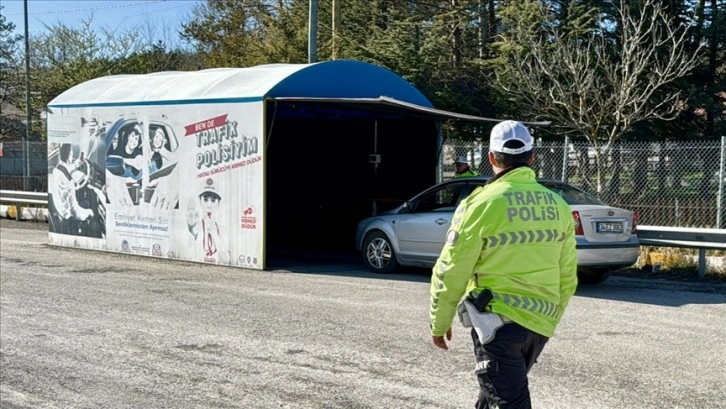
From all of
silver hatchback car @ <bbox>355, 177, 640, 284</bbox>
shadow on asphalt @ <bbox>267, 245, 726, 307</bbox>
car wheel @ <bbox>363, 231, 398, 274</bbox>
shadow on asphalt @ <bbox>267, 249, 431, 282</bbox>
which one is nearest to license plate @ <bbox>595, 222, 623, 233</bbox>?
silver hatchback car @ <bbox>355, 177, 640, 284</bbox>

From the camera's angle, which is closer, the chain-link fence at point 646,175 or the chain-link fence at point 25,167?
the chain-link fence at point 646,175

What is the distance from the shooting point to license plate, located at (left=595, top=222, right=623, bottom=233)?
10.9 metres

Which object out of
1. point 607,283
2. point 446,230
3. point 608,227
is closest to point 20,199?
point 446,230

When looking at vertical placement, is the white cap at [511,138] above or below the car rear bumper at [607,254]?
above

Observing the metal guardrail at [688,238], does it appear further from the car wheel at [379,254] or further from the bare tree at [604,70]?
the bare tree at [604,70]

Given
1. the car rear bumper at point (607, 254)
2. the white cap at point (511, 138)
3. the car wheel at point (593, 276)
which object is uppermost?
the white cap at point (511, 138)

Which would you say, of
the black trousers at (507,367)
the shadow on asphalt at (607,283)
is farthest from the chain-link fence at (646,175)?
the black trousers at (507,367)

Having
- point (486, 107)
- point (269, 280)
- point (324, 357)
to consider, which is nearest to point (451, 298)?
point (324, 357)

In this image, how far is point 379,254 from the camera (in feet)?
43.4

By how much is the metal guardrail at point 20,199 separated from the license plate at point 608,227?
15.4m

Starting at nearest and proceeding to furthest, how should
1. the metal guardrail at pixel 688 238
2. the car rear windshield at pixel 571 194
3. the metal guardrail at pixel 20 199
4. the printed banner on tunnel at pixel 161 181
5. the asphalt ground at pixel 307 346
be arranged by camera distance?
the asphalt ground at pixel 307 346
the car rear windshield at pixel 571 194
the metal guardrail at pixel 688 238
the printed banner on tunnel at pixel 161 181
the metal guardrail at pixel 20 199

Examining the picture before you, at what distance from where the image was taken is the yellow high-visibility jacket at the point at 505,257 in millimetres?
3822

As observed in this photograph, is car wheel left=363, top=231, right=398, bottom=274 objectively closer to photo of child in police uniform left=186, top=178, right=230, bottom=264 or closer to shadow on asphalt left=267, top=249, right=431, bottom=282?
shadow on asphalt left=267, top=249, right=431, bottom=282

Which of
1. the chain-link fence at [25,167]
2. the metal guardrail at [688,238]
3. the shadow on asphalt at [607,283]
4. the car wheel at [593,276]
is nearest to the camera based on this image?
the shadow on asphalt at [607,283]
